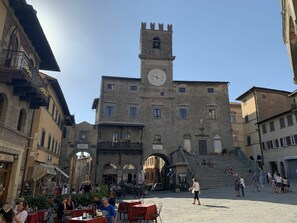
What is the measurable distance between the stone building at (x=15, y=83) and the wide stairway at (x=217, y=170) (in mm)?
18748

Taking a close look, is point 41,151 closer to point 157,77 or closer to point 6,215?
point 6,215

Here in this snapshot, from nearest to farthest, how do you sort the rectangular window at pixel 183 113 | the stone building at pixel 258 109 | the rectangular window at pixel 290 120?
1. the rectangular window at pixel 290 120
2. the rectangular window at pixel 183 113
3. the stone building at pixel 258 109

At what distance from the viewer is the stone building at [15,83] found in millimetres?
10492

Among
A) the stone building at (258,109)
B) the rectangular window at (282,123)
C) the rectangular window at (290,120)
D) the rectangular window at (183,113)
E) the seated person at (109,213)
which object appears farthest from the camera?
the stone building at (258,109)

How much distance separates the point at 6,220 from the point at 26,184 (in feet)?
33.8

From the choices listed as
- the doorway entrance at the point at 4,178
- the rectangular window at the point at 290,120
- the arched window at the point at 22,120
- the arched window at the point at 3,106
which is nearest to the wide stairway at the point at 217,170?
the rectangular window at the point at 290,120

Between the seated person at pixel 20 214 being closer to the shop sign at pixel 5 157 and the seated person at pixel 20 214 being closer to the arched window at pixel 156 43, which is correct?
the shop sign at pixel 5 157

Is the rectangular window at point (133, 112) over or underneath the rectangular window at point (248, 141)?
over

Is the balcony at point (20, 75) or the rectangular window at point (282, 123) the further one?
the rectangular window at point (282, 123)

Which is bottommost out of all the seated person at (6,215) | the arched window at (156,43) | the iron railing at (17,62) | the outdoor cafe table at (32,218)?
the outdoor cafe table at (32,218)

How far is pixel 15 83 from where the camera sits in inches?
434

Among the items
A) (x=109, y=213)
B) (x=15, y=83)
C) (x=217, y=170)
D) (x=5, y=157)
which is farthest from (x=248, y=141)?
(x=15, y=83)

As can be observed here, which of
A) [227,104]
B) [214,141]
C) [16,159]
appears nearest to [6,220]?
[16,159]

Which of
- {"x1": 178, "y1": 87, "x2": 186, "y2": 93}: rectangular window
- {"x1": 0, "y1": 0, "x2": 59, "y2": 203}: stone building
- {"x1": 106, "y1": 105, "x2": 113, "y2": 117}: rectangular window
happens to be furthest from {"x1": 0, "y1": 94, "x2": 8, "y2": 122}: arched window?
{"x1": 178, "y1": 87, "x2": 186, "y2": 93}: rectangular window
